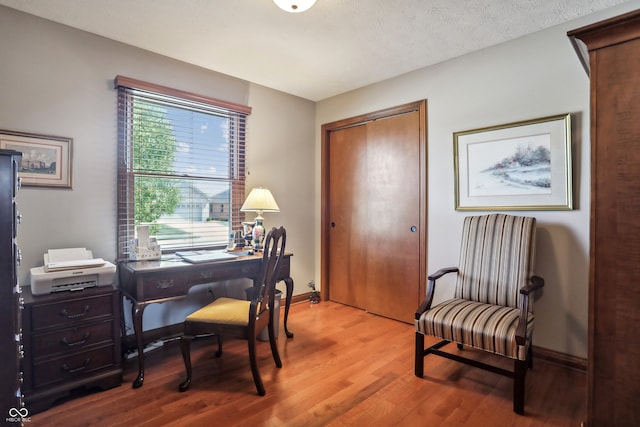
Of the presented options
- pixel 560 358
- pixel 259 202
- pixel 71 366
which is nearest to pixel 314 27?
pixel 259 202

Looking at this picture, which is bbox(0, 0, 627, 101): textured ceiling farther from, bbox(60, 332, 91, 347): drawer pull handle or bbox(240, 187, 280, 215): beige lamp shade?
bbox(60, 332, 91, 347): drawer pull handle

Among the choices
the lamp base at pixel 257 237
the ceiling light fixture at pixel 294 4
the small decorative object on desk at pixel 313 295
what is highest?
the ceiling light fixture at pixel 294 4

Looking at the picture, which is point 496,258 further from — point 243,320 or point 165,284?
point 165,284

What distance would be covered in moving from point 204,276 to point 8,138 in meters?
1.55

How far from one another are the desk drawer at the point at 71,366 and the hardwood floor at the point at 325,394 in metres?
0.15

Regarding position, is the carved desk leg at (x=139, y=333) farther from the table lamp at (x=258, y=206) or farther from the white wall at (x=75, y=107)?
the table lamp at (x=258, y=206)

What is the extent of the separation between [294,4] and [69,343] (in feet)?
7.89

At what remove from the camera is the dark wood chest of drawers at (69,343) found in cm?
182

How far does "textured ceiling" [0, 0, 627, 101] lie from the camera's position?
216 centimetres

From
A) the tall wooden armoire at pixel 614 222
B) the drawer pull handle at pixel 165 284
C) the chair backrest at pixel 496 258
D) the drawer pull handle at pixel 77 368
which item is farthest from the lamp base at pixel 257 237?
the tall wooden armoire at pixel 614 222

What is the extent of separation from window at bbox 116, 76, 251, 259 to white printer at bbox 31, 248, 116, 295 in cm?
46

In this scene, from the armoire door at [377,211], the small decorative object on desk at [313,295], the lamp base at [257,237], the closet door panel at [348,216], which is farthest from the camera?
the small decorative object on desk at [313,295]

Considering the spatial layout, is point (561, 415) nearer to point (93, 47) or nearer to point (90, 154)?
point (90, 154)

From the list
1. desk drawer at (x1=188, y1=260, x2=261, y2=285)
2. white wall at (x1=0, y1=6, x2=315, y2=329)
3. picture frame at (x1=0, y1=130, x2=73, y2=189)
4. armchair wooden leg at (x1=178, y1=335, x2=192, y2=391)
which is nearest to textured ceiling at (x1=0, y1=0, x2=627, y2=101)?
white wall at (x1=0, y1=6, x2=315, y2=329)
